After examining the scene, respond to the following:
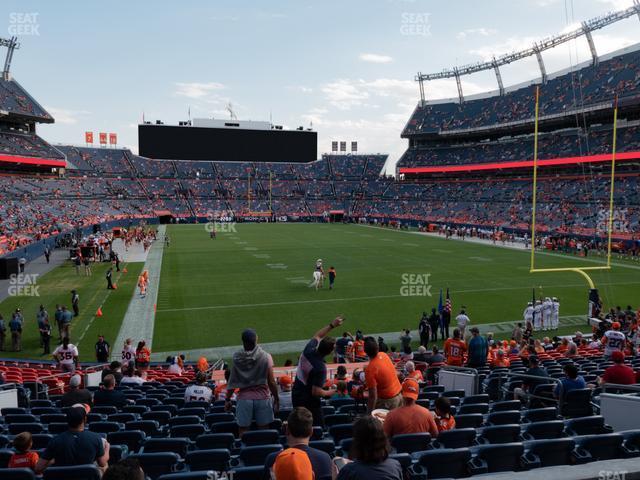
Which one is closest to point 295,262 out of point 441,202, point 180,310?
point 180,310

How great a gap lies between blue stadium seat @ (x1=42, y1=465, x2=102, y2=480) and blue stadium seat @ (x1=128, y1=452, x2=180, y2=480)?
70 cm

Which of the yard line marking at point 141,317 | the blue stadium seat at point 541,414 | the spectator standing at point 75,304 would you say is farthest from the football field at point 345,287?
the blue stadium seat at point 541,414

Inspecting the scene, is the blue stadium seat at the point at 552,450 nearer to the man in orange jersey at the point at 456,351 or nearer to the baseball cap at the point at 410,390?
the baseball cap at the point at 410,390

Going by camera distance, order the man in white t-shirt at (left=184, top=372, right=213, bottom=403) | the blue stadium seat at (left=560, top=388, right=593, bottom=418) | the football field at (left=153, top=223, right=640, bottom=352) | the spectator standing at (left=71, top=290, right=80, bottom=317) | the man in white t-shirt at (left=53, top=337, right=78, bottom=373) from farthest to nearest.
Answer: the spectator standing at (left=71, top=290, right=80, bottom=317) → the football field at (left=153, top=223, right=640, bottom=352) → the man in white t-shirt at (left=53, top=337, right=78, bottom=373) → the man in white t-shirt at (left=184, top=372, right=213, bottom=403) → the blue stadium seat at (left=560, top=388, right=593, bottom=418)

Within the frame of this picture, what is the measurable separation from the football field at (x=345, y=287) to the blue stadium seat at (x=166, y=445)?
1155cm

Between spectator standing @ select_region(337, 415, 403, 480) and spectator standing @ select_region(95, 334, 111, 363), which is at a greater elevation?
spectator standing @ select_region(337, 415, 403, 480)

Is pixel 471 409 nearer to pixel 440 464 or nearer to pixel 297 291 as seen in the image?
pixel 440 464

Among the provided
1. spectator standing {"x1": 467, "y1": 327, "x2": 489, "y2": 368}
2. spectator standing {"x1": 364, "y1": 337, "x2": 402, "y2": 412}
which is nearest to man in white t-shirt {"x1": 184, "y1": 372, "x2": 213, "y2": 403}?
spectator standing {"x1": 364, "y1": 337, "x2": 402, "y2": 412}

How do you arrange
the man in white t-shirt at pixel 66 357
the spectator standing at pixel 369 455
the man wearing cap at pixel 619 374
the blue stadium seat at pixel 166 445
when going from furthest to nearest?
the man in white t-shirt at pixel 66 357 → the man wearing cap at pixel 619 374 → the blue stadium seat at pixel 166 445 → the spectator standing at pixel 369 455

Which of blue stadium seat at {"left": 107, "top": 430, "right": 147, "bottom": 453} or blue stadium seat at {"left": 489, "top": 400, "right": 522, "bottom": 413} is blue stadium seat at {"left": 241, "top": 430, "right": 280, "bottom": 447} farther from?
blue stadium seat at {"left": 489, "top": 400, "right": 522, "bottom": 413}

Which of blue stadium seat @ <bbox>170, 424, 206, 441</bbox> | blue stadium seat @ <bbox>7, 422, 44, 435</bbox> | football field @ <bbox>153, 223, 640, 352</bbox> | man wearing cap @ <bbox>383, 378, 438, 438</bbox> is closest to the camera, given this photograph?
man wearing cap @ <bbox>383, 378, 438, 438</bbox>

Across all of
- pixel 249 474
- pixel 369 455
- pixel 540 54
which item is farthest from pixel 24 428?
pixel 540 54

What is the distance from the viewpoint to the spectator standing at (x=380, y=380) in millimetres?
5992

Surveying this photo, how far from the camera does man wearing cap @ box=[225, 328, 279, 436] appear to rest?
5914mm
